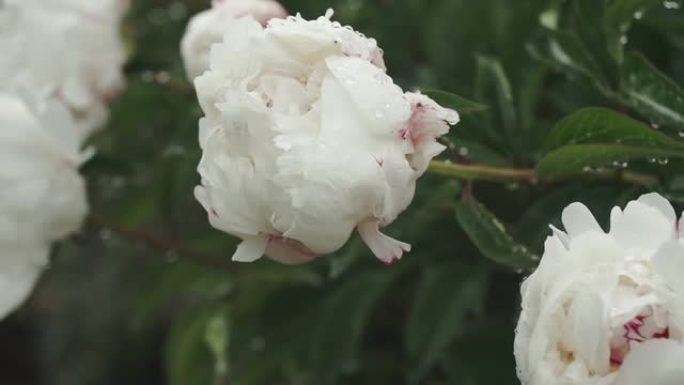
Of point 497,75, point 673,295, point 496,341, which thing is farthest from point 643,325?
point 496,341

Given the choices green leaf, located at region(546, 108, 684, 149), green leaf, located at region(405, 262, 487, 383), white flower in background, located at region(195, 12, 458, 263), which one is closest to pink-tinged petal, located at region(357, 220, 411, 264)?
white flower in background, located at region(195, 12, 458, 263)

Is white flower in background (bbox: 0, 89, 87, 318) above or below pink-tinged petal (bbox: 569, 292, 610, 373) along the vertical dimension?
below

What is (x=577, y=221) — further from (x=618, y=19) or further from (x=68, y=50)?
(x=68, y=50)

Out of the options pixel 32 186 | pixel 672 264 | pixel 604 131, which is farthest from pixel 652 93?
pixel 32 186

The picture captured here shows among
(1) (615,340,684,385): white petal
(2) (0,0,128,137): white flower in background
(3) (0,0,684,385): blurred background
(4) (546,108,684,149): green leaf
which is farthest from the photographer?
(2) (0,0,128,137): white flower in background

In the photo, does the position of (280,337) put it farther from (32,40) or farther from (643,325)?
(643,325)

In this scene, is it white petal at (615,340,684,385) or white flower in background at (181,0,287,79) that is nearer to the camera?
white petal at (615,340,684,385)

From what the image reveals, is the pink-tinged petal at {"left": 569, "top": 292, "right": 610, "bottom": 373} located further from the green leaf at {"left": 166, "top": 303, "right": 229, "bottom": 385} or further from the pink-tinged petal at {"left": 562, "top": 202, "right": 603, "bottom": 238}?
the green leaf at {"left": 166, "top": 303, "right": 229, "bottom": 385}

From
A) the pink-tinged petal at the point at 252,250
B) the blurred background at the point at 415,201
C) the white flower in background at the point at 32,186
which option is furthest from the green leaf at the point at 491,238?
the white flower in background at the point at 32,186
